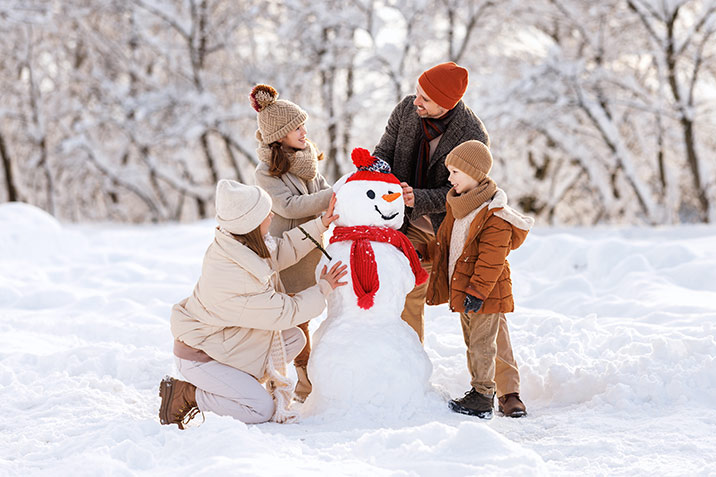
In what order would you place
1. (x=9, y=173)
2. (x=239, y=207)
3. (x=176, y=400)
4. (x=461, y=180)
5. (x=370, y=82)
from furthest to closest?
1. (x=9, y=173)
2. (x=370, y=82)
3. (x=461, y=180)
4. (x=176, y=400)
5. (x=239, y=207)

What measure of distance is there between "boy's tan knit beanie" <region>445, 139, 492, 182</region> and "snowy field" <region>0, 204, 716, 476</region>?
1188 mm

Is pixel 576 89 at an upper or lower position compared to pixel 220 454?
upper

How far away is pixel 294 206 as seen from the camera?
3506 millimetres

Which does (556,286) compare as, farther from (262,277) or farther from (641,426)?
(262,277)

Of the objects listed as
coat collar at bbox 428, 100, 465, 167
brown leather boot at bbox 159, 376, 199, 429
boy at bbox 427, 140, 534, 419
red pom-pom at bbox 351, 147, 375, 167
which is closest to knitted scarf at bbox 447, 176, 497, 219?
boy at bbox 427, 140, 534, 419

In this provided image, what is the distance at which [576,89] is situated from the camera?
11.1 metres

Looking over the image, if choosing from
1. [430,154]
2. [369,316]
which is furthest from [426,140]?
[369,316]

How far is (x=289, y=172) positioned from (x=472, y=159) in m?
1.04

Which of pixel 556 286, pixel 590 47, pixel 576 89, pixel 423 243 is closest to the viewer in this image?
pixel 423 243

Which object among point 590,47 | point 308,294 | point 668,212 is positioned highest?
point 590,47

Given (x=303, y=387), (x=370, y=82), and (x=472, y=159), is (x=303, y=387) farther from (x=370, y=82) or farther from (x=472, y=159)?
(x=370, y=82)

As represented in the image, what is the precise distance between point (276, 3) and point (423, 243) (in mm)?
10690

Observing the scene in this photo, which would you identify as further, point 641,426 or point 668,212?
point 668,212

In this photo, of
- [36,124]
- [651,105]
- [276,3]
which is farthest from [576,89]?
[36,124]
